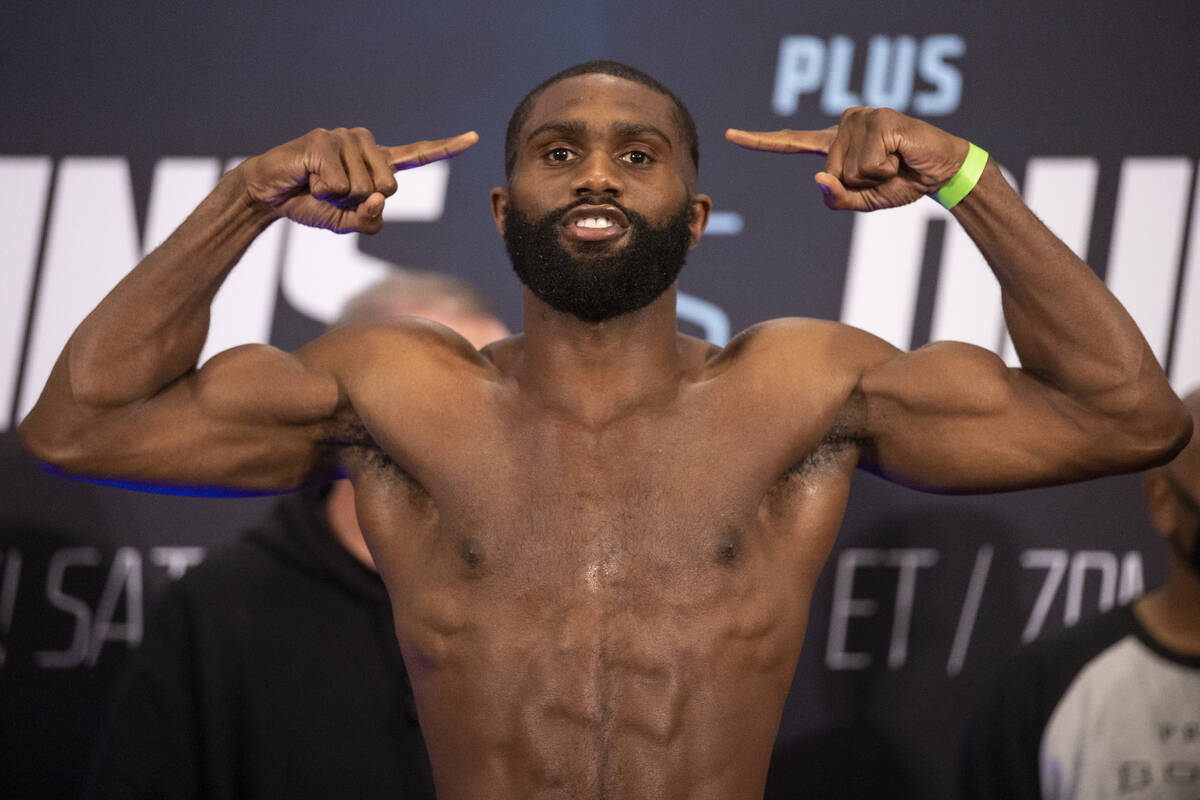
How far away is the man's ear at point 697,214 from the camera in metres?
1.98

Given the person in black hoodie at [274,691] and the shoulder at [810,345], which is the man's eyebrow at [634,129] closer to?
the shoulder at [810,345]

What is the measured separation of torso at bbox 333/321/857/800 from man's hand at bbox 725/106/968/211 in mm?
293

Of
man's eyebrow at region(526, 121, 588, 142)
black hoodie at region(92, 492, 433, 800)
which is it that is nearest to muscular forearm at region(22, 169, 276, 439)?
man's eyebrow at region(526, 121, 588, 142)

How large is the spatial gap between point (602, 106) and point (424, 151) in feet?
0.91

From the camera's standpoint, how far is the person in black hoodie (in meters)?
2.40

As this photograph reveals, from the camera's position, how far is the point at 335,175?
5.83 feet

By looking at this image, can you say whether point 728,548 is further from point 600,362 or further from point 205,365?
point 205,365

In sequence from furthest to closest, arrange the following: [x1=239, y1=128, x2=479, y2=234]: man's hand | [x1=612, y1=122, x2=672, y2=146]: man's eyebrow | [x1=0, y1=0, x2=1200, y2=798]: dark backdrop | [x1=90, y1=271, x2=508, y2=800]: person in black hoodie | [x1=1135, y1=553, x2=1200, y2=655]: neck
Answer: [x1=0, y1=0, x2=1200, y2=798]: dark backdrop
[x1=1135, y1=553, x2=1200, y2=655]: neck
[x1=90, y1=271, x2=508, y2=800]: person in black hoodie
[x1=612, y1=122, x2=672, y2=146]: man's eyebrow
[x1=239, y1=128, x2=479, y2=234]: man's hand

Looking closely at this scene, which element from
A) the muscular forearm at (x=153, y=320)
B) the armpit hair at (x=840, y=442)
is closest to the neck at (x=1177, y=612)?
the armpit hair at (x=840, y=442)

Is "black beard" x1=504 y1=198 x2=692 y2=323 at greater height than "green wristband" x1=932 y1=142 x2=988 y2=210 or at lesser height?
lesser

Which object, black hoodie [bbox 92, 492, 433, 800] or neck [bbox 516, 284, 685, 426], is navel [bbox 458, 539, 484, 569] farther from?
black hoodie [bbox 92, 492, 433, 800]

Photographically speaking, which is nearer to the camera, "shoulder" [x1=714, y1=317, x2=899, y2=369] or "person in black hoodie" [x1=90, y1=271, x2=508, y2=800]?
"shoulder" [x1=714, y1=317, x2=899, y2=369]

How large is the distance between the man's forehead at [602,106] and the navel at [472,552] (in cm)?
63

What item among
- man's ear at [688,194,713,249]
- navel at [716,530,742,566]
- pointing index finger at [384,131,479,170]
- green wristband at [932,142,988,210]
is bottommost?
navel at [716,530,742,566]
